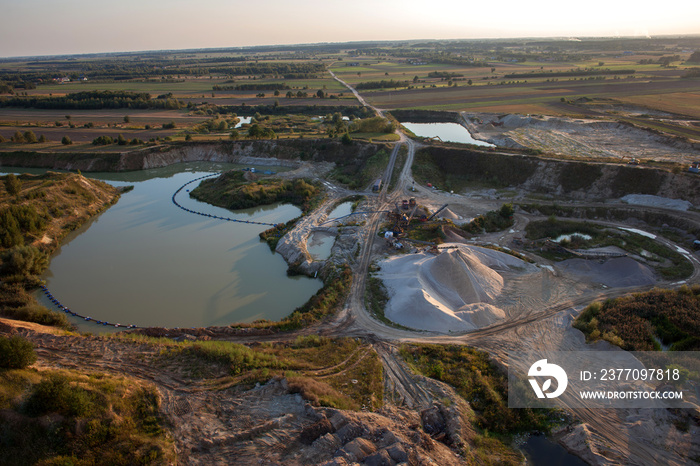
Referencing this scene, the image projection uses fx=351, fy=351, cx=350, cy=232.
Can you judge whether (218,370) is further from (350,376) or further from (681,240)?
(681,240)

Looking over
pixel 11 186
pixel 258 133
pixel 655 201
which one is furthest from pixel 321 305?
pixel 258 133

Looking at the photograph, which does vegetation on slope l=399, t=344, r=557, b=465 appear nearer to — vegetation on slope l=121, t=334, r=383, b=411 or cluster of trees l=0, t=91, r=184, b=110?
vegetation on slope l=121, t=334, r=383, b=411

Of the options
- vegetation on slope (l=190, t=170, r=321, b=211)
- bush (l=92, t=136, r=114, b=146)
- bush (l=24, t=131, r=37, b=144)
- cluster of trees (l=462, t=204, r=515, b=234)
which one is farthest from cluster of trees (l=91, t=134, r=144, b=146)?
cluster of trees (l=462, t=204, r=515, b=234)

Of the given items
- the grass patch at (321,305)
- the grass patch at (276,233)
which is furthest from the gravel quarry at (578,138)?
the grass patch at (321,305)

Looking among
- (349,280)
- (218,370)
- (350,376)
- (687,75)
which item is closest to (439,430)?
(350,376)

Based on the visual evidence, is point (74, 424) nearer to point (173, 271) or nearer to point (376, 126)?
point (173, 271)

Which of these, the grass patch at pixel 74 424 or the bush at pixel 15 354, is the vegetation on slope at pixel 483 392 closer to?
the grass patch at pixel 74 424
